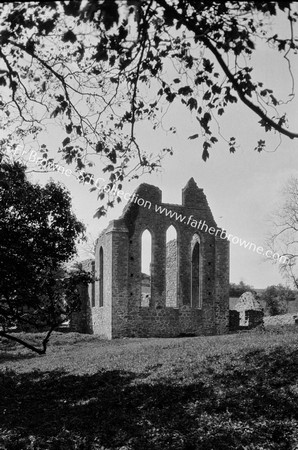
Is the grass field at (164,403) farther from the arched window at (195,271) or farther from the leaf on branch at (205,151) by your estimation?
the arched window at (195,271)

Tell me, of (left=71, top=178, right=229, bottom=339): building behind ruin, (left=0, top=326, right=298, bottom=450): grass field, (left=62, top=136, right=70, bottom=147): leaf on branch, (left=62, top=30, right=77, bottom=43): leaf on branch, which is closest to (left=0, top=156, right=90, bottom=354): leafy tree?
(left=0, top=326, right=298, bottom=450): grass field

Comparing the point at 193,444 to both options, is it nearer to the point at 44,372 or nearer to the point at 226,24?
the point at 226,24

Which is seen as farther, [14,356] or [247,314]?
[247,314]

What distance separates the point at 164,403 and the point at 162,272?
60.7 ft

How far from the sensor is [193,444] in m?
7.49

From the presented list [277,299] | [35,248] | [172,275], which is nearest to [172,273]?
[172,275]

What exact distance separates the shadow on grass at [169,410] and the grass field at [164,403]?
0.6 inches

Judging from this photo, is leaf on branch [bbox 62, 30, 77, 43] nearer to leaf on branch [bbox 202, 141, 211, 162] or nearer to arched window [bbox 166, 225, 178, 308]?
leaf on branch [bbox 202, 141, 211, 162]

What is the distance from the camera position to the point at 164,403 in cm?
948

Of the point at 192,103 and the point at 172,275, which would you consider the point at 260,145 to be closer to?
the point at 192,103

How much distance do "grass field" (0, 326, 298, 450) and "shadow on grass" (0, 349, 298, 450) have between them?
2 cm

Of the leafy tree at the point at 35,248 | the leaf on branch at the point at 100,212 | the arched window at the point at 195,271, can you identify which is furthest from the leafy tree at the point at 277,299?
the leaf on branch at the point at 100,212

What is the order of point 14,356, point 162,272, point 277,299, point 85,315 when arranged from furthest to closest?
point 277,299 < point 85,315 < point 162,272 < point 14,356

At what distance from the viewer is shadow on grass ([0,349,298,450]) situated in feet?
25.5
